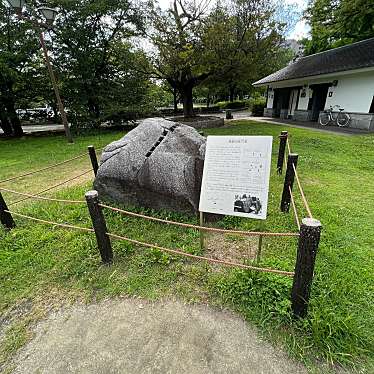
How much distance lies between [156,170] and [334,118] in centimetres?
1261

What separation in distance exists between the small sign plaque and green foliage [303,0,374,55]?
44.9 ft

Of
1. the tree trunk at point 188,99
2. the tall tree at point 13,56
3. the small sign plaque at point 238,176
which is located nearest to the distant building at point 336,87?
the tree trunk at point 188,99

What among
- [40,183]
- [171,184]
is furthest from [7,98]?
[171,184]

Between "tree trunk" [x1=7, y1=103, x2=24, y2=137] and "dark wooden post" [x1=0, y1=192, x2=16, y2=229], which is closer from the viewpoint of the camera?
"dark wooden post" [x1=0, y1=192, x2=16, y2=229]

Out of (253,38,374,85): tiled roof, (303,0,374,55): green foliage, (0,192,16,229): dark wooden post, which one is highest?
(303,0,374,55): green foliage

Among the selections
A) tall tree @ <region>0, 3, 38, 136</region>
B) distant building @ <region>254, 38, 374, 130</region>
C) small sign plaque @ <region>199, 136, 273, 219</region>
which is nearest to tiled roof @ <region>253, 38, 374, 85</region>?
distant building @ <region>254, 38, 374, 130</region>

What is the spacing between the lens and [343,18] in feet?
42.0

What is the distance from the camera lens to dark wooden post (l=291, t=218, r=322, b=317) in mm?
1642

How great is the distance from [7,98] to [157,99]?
8.09m

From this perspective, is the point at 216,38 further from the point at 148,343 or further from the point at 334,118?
the point at 148,343

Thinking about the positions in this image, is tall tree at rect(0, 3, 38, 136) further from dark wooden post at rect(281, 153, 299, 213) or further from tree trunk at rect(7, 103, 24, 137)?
dark wooden post at rect(281, 153, 299, 213)

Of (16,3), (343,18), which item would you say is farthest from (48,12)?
(343,18)

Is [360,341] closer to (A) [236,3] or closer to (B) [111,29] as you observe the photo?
(A) [236,3]

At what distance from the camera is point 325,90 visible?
44.1ft
